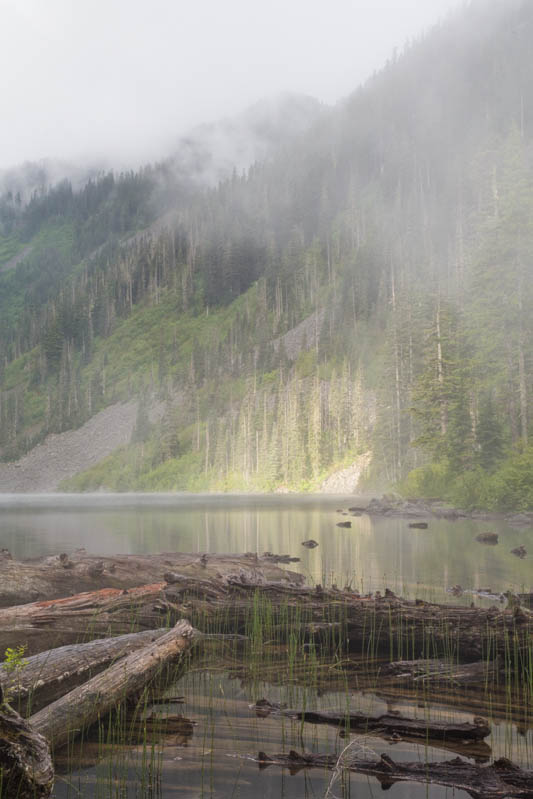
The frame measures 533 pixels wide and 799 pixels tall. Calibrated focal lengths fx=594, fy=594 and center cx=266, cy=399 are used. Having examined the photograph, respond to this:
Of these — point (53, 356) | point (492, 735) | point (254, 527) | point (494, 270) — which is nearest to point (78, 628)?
point (492, 735)

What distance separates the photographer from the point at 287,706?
636 cm

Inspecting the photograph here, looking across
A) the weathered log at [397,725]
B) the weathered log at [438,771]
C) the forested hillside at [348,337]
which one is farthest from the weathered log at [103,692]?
the forested hillside at [348,337]

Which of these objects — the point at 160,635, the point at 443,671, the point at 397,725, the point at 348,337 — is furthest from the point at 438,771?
the point at 348,337

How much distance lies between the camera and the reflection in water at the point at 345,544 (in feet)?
48.0

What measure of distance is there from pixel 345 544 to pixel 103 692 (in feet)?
56.4

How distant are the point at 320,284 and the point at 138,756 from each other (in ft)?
520

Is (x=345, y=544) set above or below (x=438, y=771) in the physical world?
below

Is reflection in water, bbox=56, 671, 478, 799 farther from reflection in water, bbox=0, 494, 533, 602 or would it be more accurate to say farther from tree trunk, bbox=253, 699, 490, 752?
reflection in water, bbox=0, 494, 533, 602

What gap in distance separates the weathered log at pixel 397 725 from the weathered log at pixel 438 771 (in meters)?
0.52

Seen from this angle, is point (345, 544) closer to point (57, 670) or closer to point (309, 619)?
point (309, 619)

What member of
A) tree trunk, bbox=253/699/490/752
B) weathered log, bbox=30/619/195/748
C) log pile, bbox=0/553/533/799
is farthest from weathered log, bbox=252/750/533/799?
weathered log, bbox=30/619/195/748

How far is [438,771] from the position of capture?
471 cm

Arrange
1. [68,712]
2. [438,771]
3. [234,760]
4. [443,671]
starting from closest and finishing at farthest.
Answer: [438,771] < [234,760] < [68,712] < [443,671]

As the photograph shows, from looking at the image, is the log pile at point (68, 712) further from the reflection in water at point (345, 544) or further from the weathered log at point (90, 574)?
the reflection in water at point (345, 544)
